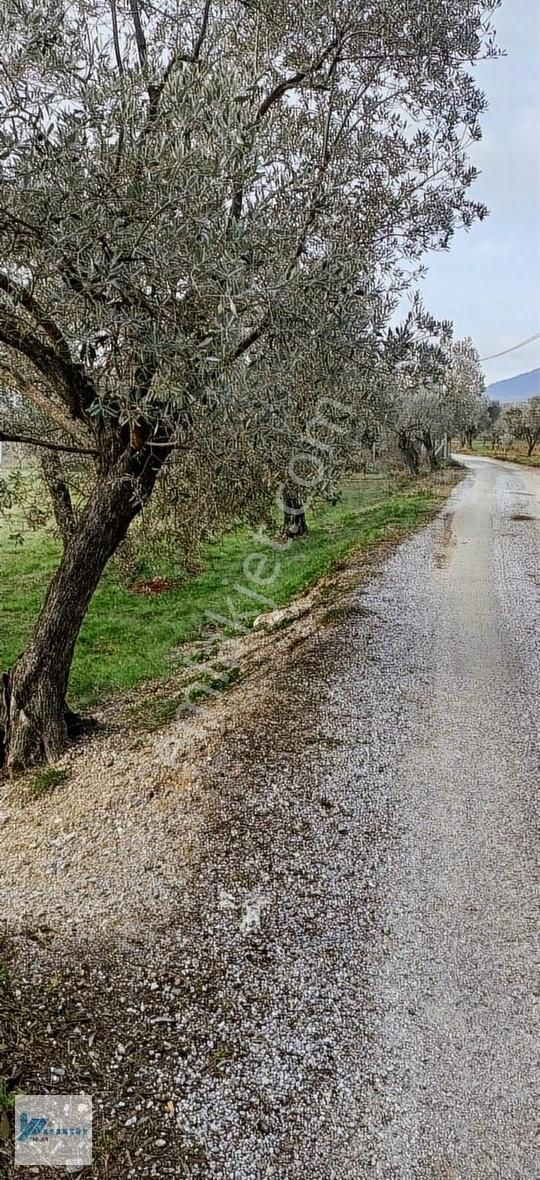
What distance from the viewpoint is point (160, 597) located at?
19.0 m

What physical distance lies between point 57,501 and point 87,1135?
901 cm

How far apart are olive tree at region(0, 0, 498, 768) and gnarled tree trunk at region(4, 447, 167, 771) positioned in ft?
0.08

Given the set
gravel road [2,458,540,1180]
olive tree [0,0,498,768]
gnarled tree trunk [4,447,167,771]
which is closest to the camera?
gravel road [2,458,540,1180]

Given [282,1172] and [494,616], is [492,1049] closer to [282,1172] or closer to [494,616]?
[282,1172]

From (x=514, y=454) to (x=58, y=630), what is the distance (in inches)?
2453

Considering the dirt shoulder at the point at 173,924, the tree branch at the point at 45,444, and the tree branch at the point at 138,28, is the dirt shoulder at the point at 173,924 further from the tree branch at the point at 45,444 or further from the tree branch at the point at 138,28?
the tree branch at the point at 138,28

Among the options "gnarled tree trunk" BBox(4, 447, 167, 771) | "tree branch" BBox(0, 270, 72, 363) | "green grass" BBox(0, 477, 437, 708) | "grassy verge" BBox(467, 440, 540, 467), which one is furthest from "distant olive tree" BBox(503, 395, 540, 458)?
"tree branch" BBox(0, 270, 72, 363)

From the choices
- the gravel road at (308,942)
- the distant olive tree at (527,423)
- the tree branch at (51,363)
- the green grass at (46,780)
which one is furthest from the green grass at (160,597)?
the distant olive tree at (527,423)

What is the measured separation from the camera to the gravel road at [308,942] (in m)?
3.99

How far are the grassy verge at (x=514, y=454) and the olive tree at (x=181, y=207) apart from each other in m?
44.2

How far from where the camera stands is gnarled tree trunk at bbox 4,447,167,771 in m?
8.48

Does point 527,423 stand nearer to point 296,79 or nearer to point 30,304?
point 296,79

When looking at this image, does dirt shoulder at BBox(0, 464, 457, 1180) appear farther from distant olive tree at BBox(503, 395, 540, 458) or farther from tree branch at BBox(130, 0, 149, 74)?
distant olive tree at BBox(503, 395, 540, 458)

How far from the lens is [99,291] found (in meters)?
5.34
